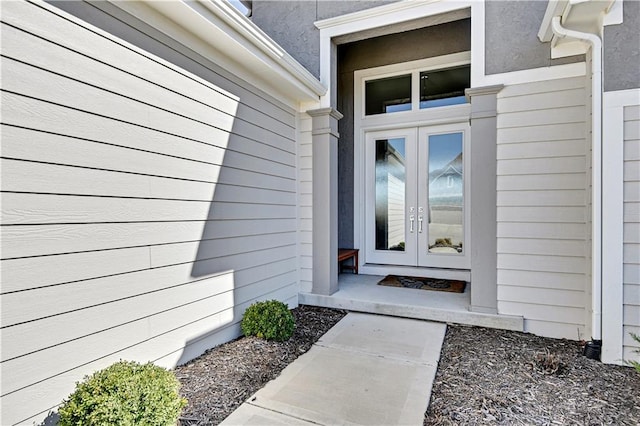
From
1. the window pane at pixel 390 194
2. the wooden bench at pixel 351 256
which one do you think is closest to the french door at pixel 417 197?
the window pane at pixel 390 194

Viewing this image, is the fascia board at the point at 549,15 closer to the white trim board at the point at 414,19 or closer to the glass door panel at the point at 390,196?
the white trim board at the point at 414,19

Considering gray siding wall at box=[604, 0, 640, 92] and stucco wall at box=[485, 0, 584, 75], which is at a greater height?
stucco wall at box=[485, 0, 584, 75]

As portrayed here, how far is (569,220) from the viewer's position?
10.2 ft

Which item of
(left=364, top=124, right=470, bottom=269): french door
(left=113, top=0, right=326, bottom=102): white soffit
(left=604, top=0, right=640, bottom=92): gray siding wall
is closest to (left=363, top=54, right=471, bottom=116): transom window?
(left=364, top=124, right=470, bottom=269): french door

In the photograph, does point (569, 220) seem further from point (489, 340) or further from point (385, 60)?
point (385, 60)

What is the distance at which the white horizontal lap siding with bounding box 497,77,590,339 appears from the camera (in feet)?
10.1

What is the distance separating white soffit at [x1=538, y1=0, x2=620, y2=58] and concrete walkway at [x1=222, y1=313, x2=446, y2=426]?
2911mm

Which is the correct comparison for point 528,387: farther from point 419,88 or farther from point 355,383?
point 419,88

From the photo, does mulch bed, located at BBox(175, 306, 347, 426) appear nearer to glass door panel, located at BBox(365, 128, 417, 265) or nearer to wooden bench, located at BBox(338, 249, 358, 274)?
wooden bench, located at BBox(338, 249, 358, 274)

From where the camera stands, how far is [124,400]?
1555mm

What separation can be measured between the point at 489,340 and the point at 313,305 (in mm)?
1946

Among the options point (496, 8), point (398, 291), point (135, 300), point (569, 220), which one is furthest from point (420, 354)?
point (496, 8)

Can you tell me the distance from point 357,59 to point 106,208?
15.2 ft

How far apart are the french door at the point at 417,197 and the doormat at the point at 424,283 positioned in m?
0.27
